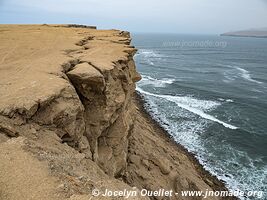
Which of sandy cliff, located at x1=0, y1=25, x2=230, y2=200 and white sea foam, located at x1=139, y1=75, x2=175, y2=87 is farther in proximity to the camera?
white sea foam, located at x1=139, y1=75, x2=175, y2=87

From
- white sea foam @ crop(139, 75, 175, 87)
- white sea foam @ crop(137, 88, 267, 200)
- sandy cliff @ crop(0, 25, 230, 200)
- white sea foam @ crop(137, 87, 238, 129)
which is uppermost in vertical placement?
sandy cliff @ crop(0, 25, 230, 200)

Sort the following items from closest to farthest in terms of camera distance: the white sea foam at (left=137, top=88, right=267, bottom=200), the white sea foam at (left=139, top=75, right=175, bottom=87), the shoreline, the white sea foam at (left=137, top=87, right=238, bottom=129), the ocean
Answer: the shoreline < the white sea foam at (left=137, top=88, right=267, bottom=200) < the ocean < the white sea foam at (left=137, top=87, right=238, bottom=129) < the white sea foam at (left=139, top=75, right=175, bottom=87)

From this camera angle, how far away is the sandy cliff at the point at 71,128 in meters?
7.64

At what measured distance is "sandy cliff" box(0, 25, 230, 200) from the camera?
764 centimetres

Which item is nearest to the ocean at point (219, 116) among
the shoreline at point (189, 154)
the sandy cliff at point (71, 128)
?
A: the shoreline at point (189, 154)

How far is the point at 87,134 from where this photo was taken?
15.2 metres

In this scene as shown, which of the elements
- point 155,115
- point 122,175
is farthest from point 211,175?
point 155,115

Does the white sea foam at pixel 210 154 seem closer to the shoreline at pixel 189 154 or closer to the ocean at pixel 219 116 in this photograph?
the ocean at pixel 219 116

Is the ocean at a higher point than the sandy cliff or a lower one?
lower

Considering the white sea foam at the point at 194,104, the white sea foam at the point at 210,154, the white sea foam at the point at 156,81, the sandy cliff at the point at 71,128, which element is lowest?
the white sea foam at the point at 210,154

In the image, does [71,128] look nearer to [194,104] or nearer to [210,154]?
[210,154]

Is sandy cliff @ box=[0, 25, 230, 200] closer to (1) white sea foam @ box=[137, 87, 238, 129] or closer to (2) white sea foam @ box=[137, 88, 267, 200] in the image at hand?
(2) white sea foam @ box=[137, 88, 267, 200]

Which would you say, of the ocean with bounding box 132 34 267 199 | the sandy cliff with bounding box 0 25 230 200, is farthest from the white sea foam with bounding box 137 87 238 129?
the sandy cliff with bounding box 0 25 230 200

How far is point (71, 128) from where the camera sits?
1186cm
